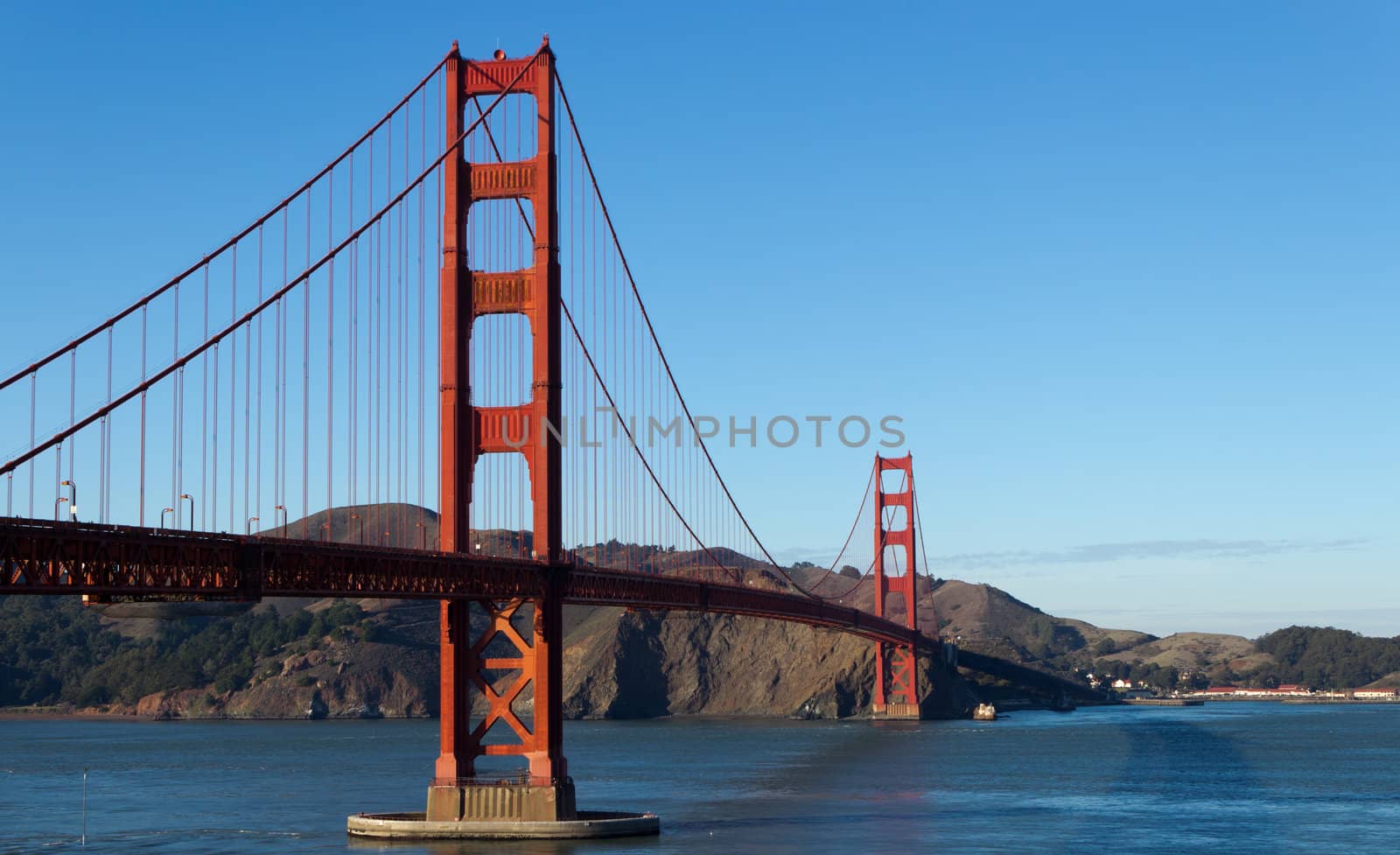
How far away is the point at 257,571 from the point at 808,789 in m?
38.3

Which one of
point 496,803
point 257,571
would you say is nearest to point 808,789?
point 496,803

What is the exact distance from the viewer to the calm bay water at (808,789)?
174 feet

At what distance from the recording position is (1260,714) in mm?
189375

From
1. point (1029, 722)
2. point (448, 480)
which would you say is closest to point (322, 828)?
point (448, 480)

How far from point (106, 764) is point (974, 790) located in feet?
170

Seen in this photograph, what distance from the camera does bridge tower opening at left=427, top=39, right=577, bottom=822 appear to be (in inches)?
1913

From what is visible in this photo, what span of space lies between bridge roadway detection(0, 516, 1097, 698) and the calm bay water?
23.5 feet

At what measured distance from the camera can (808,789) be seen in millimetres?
71438

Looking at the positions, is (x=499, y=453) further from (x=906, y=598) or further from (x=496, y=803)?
(x=906, y=598)

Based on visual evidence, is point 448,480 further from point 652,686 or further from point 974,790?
point 652,686

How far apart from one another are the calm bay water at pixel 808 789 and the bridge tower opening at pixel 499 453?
7.45ft

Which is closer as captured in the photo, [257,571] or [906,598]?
[257,571]

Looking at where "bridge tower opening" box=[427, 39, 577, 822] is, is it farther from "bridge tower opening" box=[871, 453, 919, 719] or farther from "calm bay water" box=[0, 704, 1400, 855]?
"bridge tower opening" box=[871, 453, 919, 719]

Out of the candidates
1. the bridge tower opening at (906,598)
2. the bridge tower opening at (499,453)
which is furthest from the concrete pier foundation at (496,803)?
the bridge tower opening at (906,598)
